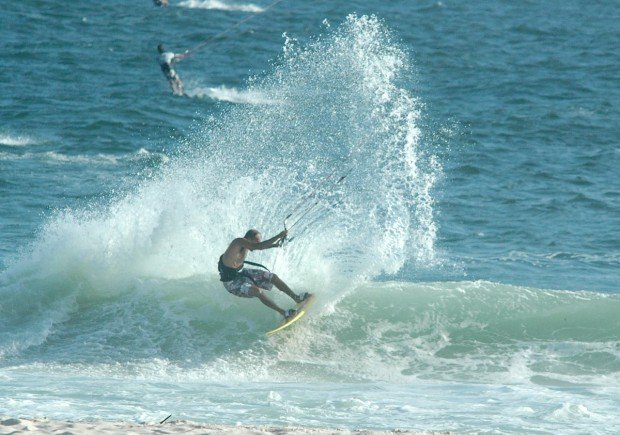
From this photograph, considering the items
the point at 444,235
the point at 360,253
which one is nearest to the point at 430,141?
the point at 444,235

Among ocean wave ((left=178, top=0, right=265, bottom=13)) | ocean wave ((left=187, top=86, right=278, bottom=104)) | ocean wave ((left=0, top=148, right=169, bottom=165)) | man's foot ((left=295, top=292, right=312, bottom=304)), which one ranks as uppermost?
ocean wave ((left=178, top=0, right=265, bottom=13))

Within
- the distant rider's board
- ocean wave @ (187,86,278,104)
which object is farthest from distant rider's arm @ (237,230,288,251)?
ocean wave @ (187,86,278,104)

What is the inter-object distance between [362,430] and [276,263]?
5754 millimetres

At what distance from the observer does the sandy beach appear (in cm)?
1051

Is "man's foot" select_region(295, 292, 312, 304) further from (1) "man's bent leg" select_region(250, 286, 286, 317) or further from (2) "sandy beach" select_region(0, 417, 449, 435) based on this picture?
(2) "sandy beach" select_region(0, 417, 449, 435)

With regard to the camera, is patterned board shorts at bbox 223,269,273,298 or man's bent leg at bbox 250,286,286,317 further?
patterned board shorts at bbox 223,269,273,298

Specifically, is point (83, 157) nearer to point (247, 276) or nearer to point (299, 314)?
point (247, 276)

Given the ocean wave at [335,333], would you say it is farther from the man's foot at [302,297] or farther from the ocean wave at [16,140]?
the ocean wave at [16,140]

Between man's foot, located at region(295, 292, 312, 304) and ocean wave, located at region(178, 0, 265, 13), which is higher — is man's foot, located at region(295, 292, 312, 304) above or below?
below

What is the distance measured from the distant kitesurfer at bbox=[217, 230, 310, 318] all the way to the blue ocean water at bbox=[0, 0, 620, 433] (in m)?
0.64

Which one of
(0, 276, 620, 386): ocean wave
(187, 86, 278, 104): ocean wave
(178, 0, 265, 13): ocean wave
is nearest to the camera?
(0, 276, 620, 386): ocean wave

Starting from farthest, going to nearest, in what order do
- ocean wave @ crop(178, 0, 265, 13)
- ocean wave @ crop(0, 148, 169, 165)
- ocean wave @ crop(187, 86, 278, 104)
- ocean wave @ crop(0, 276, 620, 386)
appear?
ocean wave @ crop(178, 0, 265, 13), ocean wave @ crop(187, 86, 278, 104), ocean wave @ crop(0, 148, 169, 165), ocean wave @ crop(0, 276, 620, 386)

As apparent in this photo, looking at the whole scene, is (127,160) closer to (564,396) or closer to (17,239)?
(17,239)

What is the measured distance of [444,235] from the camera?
21109 millimetres
